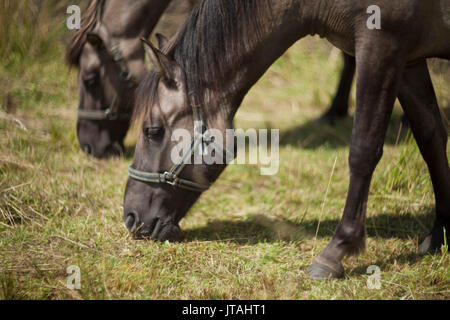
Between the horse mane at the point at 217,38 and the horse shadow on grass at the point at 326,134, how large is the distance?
251 cm

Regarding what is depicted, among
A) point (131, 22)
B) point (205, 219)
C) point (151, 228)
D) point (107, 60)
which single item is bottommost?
point (205, 219)

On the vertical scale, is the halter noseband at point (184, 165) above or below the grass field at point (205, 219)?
above

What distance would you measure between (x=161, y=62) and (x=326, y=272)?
1.49 metres

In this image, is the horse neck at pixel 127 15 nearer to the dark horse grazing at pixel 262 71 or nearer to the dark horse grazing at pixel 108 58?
the dark horse grazing at pixel 108 58

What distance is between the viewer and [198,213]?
12.1 feet

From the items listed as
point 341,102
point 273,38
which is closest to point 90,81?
point 273,38

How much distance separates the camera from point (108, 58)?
14.1 feet

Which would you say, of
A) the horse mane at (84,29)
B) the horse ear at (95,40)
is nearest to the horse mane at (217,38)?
the horse ear at (95,40)

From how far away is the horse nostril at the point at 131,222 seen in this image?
291 cm

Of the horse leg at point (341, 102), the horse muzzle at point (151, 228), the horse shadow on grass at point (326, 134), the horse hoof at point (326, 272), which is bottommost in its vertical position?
the horse hoof at point (326, 272)

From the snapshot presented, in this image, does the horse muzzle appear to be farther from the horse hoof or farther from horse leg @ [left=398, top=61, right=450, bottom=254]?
horse leg @ [left=398, top=61, right=450, bottom=254]

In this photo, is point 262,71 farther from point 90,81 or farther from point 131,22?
point 90,81

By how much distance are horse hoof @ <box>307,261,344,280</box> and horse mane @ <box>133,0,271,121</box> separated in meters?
1.17

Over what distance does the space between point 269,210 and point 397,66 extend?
1636mm
